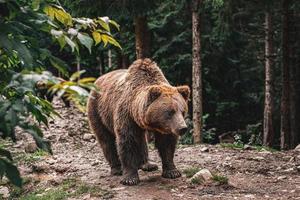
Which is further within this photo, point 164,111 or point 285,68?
point 285,68

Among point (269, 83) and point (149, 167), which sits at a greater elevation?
point (269, 83)

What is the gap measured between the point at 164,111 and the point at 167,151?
3.18ft

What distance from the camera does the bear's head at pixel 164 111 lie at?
23.4 feet

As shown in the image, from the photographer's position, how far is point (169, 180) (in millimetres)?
7961

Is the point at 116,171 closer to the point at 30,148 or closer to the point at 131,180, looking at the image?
the point at 131,180

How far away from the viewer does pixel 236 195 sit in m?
7.30

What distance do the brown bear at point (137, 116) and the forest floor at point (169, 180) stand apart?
315 millimetres

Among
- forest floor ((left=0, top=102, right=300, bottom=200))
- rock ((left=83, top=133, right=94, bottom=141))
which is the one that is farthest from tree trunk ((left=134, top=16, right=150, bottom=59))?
rock ((left=83, top=133, right=94, bottom=141))

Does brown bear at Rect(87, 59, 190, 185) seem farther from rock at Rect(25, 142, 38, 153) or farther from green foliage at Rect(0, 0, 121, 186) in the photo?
green foliage at Rect(0, 0, 121, 186)

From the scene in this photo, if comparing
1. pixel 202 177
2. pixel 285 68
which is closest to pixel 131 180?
pixel 202 177

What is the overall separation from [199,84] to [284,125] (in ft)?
15.9

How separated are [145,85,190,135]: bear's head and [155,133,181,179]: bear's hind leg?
44 centimetres

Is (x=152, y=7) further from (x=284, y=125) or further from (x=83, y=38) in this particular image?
(x=83, y=38)

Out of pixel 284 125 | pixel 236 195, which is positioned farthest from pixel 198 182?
pixel 284 125
